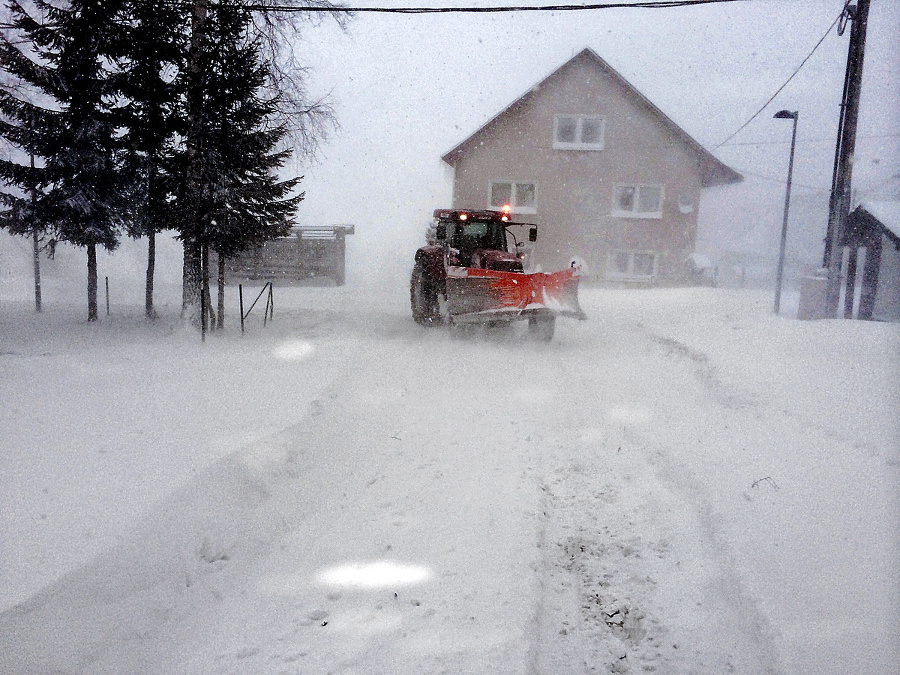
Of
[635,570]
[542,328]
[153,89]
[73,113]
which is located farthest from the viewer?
[73,113]

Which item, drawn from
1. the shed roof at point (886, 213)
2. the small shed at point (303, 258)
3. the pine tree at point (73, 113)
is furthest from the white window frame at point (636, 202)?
the pine tree at point (73, 113)

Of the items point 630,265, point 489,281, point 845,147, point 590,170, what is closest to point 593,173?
point 590,170

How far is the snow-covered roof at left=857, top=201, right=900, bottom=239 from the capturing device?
13.1 m

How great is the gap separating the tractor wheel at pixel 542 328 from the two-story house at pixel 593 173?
13.4 metres

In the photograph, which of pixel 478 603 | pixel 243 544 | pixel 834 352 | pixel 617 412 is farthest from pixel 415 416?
pixel 834 352

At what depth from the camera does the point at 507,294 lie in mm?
9836

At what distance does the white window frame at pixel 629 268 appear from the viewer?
76.6 feet

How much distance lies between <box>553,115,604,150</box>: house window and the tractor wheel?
14.6 metres

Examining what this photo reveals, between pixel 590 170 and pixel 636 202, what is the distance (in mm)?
2264

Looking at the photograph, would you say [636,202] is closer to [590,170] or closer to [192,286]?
[590,170]

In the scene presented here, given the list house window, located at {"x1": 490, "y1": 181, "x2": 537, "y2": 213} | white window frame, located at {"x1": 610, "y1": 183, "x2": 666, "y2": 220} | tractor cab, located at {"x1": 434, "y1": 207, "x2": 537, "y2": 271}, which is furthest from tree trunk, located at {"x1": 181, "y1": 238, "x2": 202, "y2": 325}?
white window frame, located at {"x1": 610, "y1": 183, "x2": 666, "y2": 220}

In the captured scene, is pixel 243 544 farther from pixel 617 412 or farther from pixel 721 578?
pixel 617 412

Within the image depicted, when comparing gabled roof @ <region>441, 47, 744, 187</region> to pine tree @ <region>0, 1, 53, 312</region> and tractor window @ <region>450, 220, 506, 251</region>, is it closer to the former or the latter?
tractor window @ <region>450, 220, 506, 251</region>

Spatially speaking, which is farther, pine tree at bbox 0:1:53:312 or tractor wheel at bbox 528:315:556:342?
pine tree at bbox 0:1:53:312
